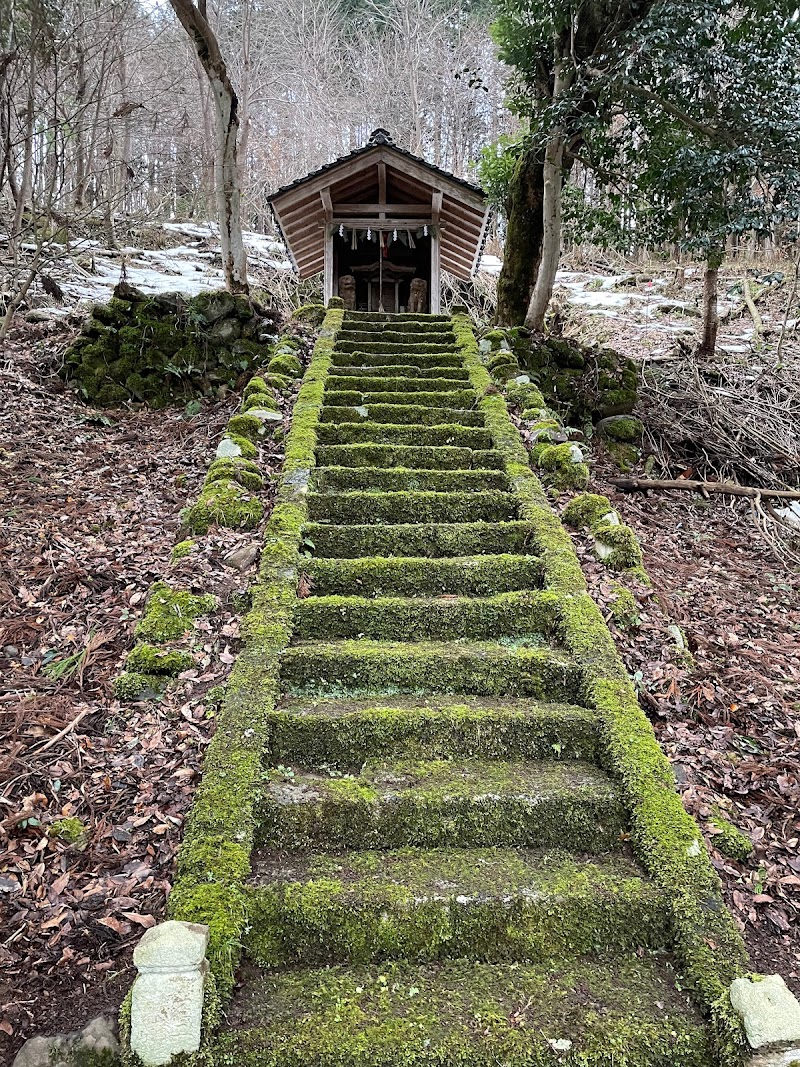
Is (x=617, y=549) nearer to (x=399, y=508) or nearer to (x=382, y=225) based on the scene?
(x=399, y=508)

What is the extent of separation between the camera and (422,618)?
4.30 metres

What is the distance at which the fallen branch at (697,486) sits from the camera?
738cm

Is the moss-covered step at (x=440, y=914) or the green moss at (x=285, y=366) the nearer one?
the moss-covered step at (x=440, y=914)

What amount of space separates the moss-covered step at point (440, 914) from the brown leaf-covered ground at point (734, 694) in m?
0.64

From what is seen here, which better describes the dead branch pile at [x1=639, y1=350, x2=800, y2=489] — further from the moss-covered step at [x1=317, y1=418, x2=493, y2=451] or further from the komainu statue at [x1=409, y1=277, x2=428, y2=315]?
the komainu statue at [x1=409, y1=277, x2=428, y2=315]

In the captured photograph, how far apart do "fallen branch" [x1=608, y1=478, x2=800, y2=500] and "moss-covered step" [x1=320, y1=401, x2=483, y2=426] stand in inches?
75.3

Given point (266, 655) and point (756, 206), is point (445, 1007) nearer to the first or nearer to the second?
point (266, 655)

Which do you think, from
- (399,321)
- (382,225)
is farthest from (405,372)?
(382,225)

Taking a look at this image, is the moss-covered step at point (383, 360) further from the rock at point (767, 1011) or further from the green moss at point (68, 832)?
Answer: the rock at point (767, 1011)

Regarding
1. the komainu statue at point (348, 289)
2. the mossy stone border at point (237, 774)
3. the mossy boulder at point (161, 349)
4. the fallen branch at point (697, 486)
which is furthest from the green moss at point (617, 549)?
the komainu statue at point (348, 289)

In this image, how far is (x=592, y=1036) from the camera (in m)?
2.35

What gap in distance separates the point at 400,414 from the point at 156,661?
159 inches

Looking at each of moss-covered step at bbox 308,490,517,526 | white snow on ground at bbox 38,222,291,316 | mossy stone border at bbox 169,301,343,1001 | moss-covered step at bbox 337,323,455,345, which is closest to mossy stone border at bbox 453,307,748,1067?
moss-covered step at bbox 308,490,517,526

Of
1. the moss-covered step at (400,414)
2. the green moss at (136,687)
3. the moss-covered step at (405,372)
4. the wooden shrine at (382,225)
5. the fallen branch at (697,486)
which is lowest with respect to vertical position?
the green moss at (136,687)
